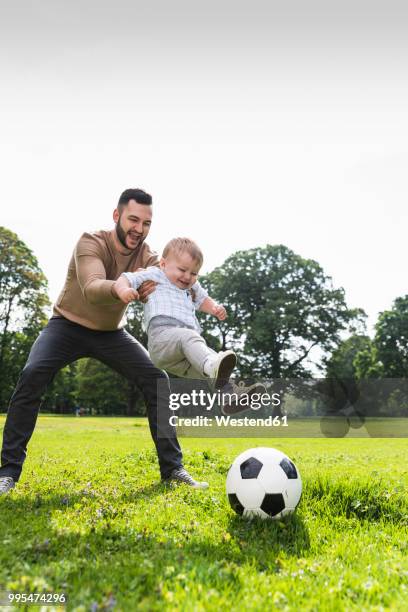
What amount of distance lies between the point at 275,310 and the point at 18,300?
22523mm

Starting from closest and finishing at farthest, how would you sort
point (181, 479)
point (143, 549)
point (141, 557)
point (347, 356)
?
point (141, 557) < point (143, 549) < point (181, 479) < point (347, 356)

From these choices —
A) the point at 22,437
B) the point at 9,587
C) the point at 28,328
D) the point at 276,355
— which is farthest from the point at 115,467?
the point at 276,355

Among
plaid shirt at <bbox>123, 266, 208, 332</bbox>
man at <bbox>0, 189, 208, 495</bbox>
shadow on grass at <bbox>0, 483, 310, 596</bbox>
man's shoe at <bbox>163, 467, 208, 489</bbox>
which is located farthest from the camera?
man's shoe at <bbox>163, 467, 208, 489</bbox>

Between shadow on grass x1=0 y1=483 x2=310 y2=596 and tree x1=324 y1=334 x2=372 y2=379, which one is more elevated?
tree x1=324 y1=334 x2=372 y2=379

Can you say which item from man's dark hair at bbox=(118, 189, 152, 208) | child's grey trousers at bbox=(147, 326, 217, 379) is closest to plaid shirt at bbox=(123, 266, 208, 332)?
child's grey trousers at bbox=(147, 326, 217, 379)

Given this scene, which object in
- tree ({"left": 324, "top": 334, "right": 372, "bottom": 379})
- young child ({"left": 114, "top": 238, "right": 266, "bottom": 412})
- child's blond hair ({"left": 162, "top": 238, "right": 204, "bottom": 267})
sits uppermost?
tree ({"left": 324, "top": 334, "right": 372, "bottom": 379})

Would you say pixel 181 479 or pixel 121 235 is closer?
pixel 121 235

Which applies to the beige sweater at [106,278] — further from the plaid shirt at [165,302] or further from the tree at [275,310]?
the tree at [275,310]

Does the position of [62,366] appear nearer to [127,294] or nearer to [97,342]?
[97,342]

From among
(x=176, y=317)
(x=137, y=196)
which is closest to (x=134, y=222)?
(x=137, y=196)

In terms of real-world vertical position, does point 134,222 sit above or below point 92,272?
above

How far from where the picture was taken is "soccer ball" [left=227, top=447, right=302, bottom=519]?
5.29 metres

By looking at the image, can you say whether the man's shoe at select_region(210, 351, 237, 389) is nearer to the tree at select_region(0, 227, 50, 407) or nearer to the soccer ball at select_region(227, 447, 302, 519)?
the soccer ball at select_region(227, 447, 302, 519)

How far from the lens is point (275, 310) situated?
49562 mm
